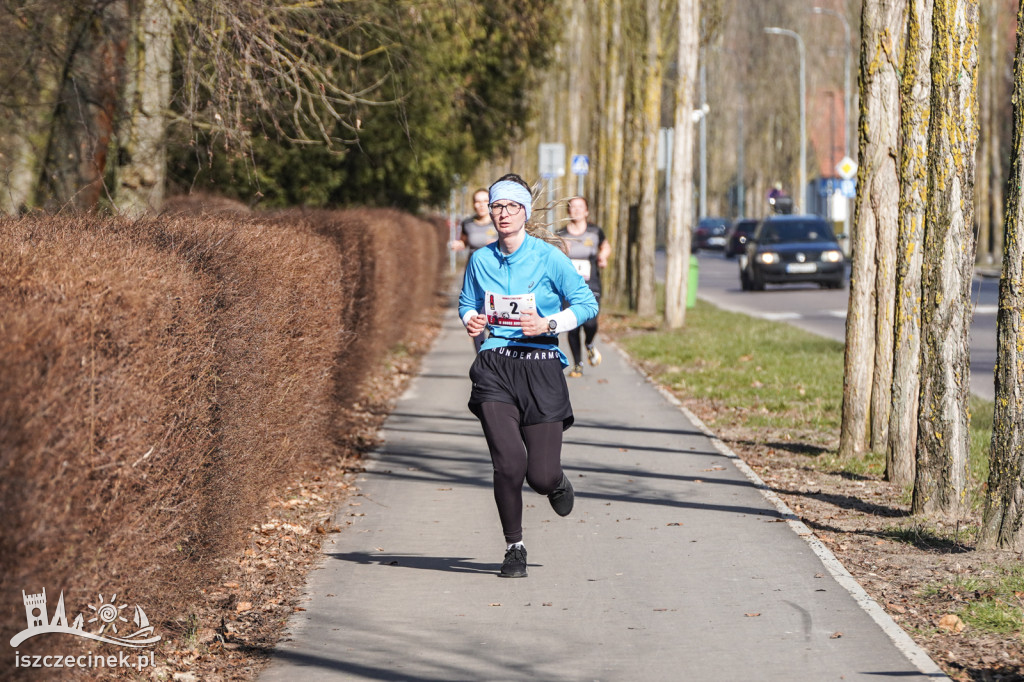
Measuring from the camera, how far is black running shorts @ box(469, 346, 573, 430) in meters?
7.11

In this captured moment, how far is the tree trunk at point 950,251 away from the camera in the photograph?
7.90 meters

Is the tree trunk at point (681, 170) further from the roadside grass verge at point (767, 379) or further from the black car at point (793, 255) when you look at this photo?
the black car at point (793, 255)

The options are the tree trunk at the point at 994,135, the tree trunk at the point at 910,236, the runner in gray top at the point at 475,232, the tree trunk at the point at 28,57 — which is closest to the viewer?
the tree trunk at the point at 910,236

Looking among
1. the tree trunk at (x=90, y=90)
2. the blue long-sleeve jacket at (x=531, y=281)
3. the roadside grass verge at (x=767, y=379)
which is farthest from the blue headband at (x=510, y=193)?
the tree trunk at (x=90, y=90)

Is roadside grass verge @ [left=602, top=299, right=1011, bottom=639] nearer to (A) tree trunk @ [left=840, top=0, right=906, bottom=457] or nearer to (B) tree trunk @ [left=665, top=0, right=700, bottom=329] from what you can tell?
(A) tree trunk @ [left=840, top=0, right=906, bottom=457]

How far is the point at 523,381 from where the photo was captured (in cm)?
711

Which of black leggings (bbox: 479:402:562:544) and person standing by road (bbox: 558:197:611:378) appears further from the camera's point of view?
person standing by road (bbox: 558:197:611:378)

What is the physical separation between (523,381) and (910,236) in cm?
359

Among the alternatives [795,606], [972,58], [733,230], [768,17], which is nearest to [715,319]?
[972,58]

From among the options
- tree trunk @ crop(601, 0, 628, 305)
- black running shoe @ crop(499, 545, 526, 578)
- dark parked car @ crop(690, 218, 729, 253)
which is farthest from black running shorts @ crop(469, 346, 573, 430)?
dark parked car @ crop(690, 218, 729, 253)

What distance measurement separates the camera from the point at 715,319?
2589cm

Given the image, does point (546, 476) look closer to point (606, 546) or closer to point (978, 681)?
point (606, 546)

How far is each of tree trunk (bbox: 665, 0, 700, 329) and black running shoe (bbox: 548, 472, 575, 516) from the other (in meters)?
15.6

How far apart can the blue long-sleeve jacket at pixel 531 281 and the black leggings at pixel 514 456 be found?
0.36 m
